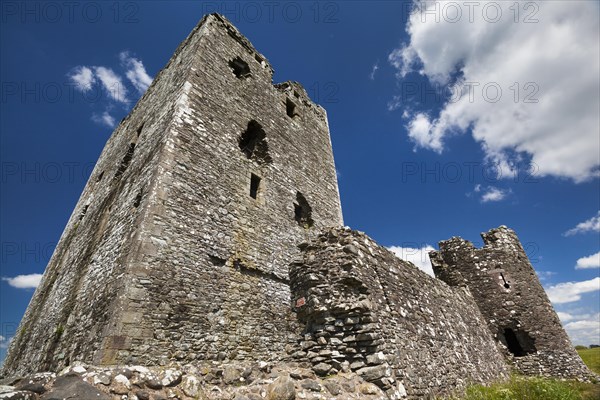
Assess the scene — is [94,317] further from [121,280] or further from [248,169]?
[248,169]

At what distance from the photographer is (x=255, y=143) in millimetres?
10992

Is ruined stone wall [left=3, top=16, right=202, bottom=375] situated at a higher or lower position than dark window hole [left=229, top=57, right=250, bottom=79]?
lower

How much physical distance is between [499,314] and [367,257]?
997 cm

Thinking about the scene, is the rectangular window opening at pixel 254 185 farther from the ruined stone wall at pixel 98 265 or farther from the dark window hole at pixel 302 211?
the ruined stone wall at pixel 98 265

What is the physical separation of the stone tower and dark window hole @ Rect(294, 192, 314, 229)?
6.92 metres

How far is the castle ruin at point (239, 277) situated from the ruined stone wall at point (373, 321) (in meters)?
0.03

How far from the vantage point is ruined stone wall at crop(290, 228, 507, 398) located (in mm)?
5617

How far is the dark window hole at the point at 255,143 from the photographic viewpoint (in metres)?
10.5

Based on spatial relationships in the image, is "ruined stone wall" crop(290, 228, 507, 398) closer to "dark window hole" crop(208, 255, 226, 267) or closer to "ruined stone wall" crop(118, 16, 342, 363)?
"ruined stone wall" crop(118, 16, 342, 363)

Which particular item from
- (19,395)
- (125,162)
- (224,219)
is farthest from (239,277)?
(125,162)

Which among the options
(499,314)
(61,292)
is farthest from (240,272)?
(499,314)

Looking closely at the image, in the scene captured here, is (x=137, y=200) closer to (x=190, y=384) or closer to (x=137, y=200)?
(x=137, y=200)

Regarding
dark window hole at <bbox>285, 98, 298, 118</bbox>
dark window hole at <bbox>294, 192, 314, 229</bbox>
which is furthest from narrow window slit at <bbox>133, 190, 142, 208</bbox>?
dark window hole at <bbox>285, 98, 298, 118</bbox>

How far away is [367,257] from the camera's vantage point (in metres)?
7.07
